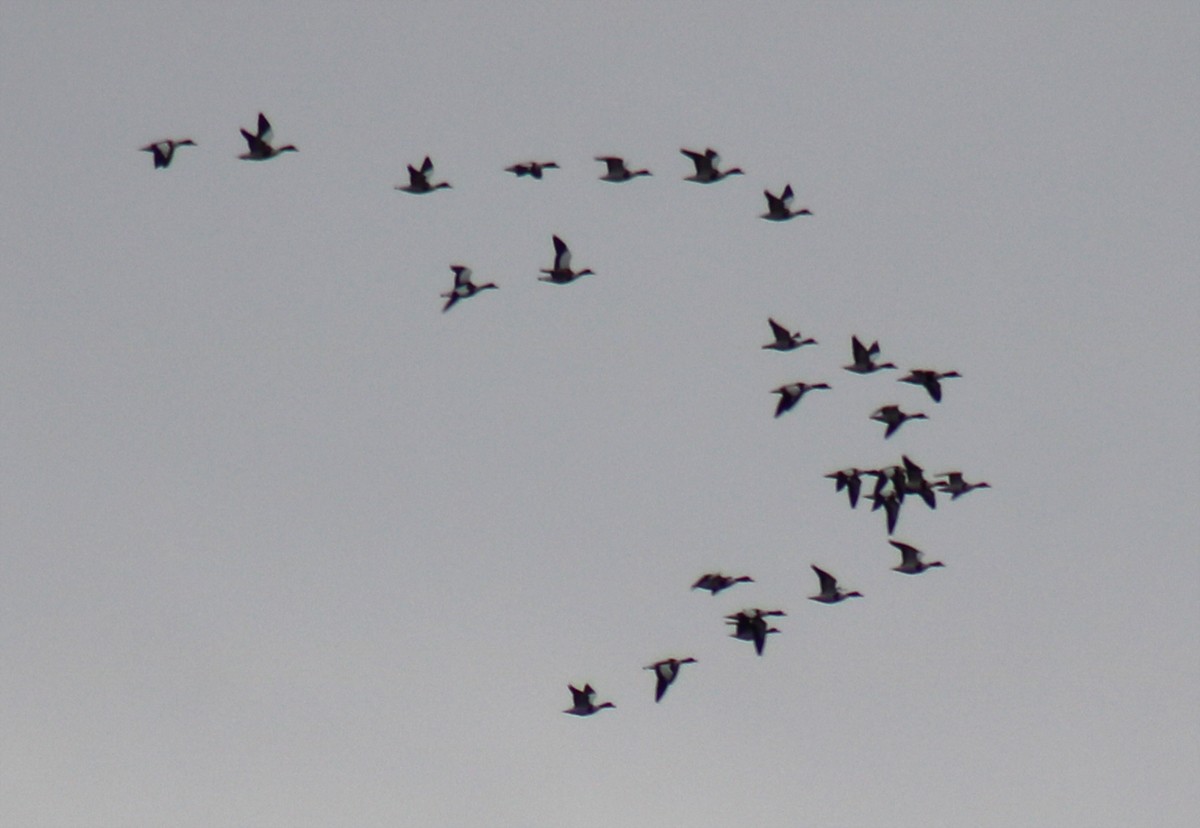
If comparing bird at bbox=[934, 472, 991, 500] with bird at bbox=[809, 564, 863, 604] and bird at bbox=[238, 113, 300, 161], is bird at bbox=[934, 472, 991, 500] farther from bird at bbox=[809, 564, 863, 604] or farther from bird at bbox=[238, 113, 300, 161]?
bird at bbox=[238, 113, 300, 161]

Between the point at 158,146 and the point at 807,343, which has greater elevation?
the point at 158,146

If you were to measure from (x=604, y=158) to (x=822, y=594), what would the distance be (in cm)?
1405

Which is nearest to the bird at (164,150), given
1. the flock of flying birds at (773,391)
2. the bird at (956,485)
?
the flock of flying birds at (773,391)

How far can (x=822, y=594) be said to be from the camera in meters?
86.1

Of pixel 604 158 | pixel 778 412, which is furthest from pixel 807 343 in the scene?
pixel 604 158

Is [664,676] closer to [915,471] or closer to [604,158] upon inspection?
[915,471]

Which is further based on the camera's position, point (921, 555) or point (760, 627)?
point (921, 555)

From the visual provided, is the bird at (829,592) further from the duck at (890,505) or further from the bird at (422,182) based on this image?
the bird at (422,182)

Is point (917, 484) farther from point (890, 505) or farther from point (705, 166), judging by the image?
point (705, 166)

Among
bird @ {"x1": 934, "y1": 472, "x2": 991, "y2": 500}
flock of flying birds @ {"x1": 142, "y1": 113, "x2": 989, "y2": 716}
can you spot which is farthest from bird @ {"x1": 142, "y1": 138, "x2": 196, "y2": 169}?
bird @ {"x1": 934, "y1": 472, "x2": 991, "y2": 500}

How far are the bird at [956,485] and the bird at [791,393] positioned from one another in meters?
6.59

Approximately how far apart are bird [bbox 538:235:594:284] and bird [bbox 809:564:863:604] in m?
10.8

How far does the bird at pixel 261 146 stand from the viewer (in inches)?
3228

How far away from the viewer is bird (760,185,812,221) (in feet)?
276
